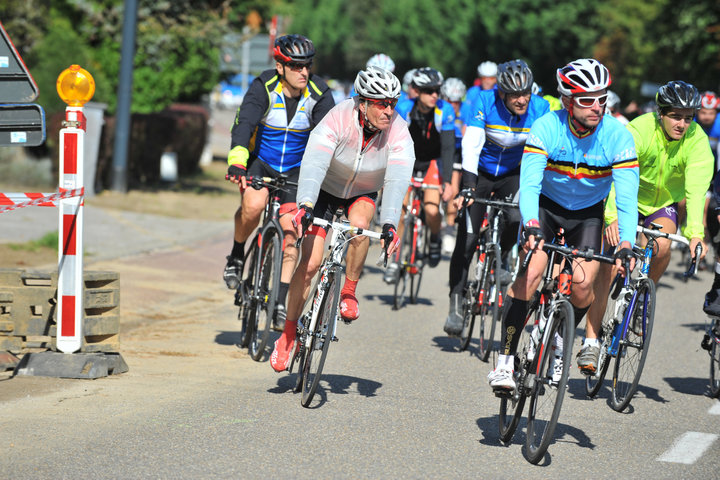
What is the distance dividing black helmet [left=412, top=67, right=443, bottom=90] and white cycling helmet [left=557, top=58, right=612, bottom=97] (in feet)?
14.7

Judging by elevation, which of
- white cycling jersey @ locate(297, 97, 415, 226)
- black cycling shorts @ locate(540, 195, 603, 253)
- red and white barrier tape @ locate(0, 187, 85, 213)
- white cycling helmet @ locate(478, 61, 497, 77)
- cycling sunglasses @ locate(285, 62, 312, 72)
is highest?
white cycling helmet @ locate(478, 61, 497, 77)

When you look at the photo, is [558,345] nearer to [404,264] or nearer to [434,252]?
[404,264]

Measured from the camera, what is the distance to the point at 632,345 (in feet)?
24.1

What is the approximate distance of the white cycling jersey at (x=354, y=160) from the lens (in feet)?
22.4

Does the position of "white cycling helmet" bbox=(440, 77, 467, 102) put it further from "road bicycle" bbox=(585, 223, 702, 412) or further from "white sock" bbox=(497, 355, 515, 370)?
"white sock" bbox=(497, 355, 515, 370)

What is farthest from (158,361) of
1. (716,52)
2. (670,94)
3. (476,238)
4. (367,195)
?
(716,52)

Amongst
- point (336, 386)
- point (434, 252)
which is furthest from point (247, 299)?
point (434, 252)

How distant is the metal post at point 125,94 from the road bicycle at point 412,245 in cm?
778

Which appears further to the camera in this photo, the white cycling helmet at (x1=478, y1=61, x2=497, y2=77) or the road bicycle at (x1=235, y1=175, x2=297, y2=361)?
the white cycling helmet at (x1=478, y1=61, x2=497, y2=77)

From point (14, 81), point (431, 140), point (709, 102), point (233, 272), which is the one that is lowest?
point (233, 272)

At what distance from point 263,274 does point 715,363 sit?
3331 mm

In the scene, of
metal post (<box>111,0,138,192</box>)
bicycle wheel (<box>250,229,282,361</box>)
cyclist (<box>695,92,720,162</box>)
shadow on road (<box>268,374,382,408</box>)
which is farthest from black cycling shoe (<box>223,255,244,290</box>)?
metal post (<box>111,0,138,192</box>)

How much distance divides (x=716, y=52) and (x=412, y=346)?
3367cm

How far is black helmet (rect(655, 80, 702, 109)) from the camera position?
744cm
